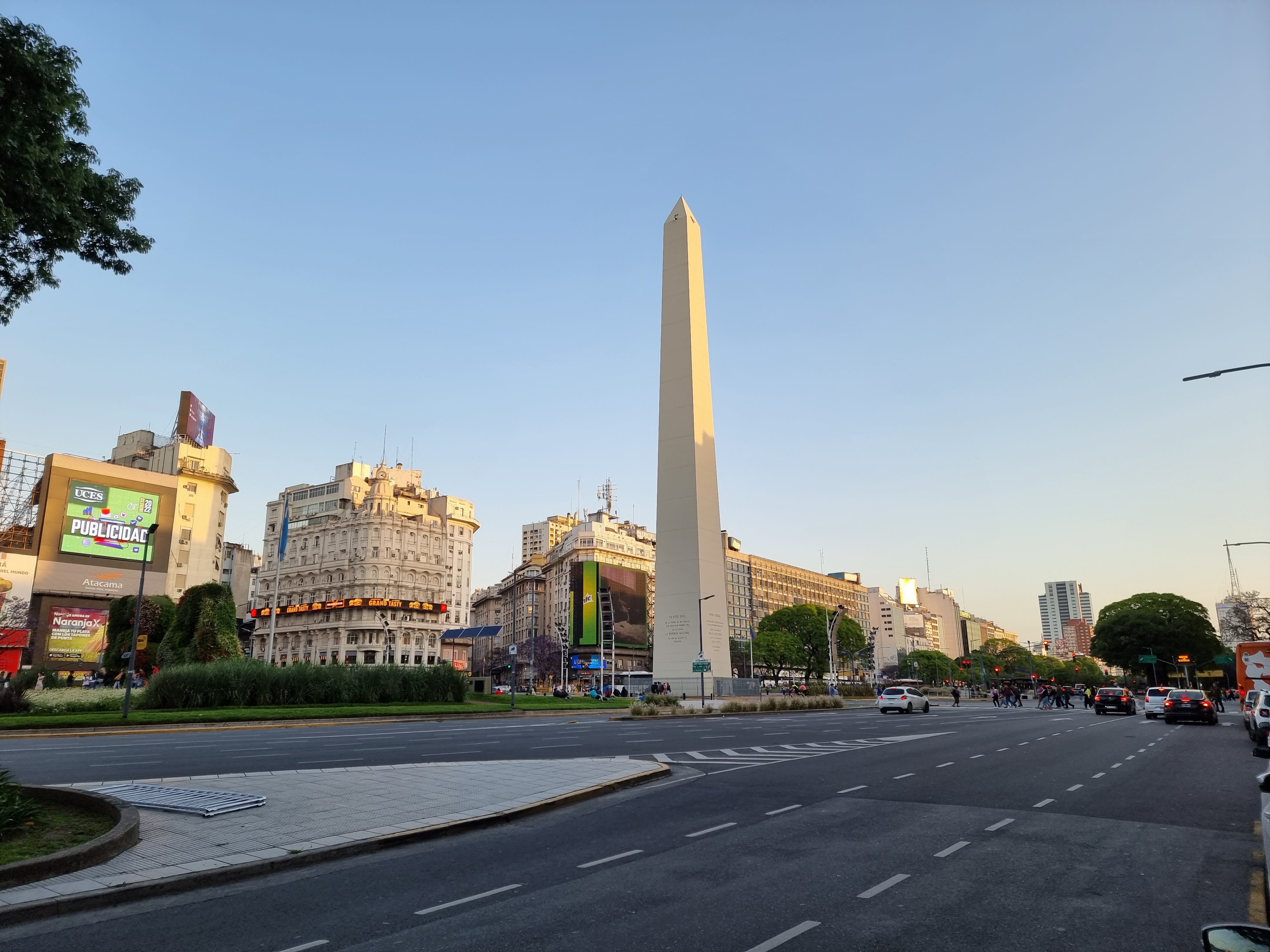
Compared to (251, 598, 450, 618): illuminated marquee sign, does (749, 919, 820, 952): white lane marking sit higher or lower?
lower

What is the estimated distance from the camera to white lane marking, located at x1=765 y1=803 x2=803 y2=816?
461 inches

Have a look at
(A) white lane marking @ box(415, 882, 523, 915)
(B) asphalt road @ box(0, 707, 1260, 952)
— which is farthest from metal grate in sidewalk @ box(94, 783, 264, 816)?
(A) white lane marking @ box(415, 882, 523, 915)

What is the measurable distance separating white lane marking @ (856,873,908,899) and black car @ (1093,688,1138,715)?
46.8m

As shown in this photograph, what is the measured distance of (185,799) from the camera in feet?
38.1

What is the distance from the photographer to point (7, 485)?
81188mm

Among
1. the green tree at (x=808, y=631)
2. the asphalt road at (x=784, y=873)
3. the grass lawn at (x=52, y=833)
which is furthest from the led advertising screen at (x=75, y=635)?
the green tree at (x=808, y=631)

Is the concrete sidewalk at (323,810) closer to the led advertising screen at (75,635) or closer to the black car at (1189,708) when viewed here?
the black car at (1189,708)

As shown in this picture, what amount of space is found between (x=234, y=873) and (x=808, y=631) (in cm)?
12574

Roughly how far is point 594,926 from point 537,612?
16121 cm

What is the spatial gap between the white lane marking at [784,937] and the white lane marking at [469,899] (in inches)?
107

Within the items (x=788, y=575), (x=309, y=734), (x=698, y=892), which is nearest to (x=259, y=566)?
(x=788, y=575)

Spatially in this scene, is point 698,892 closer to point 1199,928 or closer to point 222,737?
point 1199,928

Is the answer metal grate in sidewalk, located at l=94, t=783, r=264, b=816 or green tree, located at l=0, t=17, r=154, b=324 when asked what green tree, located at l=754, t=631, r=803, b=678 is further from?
green tree, located at l=0, t=17, r=154, b=324

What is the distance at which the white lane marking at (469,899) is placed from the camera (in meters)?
7.02
